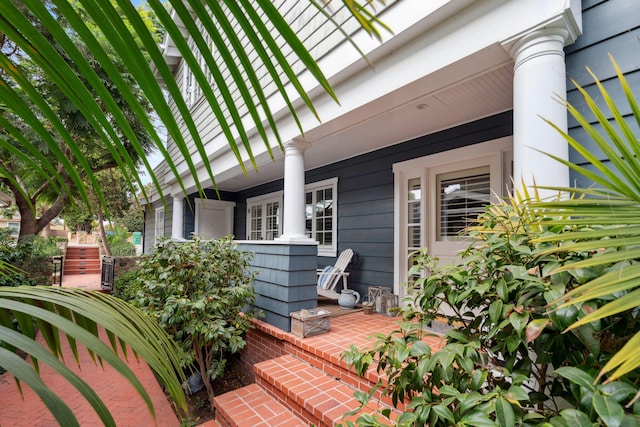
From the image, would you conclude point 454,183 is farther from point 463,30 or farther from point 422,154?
point 463,30

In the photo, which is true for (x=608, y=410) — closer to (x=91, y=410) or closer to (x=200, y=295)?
(x=200, y=295)

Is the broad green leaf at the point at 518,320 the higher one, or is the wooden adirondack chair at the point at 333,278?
the broad green leaf at the point at 518,320

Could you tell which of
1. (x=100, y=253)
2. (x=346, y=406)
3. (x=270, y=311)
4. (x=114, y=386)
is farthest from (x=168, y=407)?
(x=100, y=253)

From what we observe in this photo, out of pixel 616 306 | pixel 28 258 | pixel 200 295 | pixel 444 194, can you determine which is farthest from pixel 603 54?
pixel 28 258

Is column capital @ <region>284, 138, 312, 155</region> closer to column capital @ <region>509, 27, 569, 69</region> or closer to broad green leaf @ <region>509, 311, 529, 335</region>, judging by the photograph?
column capital @ <region>509, 27, 569, 69</region>

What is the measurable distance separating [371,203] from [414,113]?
1.66 metres

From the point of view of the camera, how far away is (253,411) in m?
2.40

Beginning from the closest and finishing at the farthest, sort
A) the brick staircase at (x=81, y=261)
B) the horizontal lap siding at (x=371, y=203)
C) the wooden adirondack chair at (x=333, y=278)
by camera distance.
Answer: the horizontal lap siding at (x=371, y=203) → the wooden adirondack chair at (x=333, y=278) → the brick staircase at (x=81, y=261)

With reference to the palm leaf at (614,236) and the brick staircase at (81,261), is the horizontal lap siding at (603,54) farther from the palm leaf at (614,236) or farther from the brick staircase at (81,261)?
the brick staircase at (81,261)

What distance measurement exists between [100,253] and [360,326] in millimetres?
15267

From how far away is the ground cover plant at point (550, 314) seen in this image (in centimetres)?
67

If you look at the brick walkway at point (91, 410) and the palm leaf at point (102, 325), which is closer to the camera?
the palm leaf at point (102, 325)

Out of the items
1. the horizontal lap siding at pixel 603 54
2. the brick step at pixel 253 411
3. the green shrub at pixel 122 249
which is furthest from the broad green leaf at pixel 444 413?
the green shrub at pixel 122 249

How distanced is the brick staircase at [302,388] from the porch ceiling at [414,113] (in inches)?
65.6
